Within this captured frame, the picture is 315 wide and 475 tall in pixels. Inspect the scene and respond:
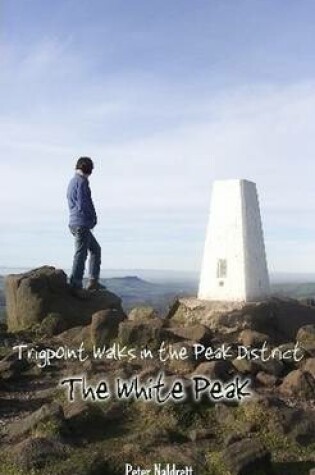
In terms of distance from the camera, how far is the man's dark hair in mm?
15266

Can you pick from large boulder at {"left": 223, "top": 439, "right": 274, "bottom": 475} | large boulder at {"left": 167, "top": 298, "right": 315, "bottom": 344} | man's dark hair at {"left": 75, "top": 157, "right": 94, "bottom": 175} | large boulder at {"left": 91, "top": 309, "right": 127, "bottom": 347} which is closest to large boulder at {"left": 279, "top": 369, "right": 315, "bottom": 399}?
large boulder at {"left": 223, "top": 439, "right": 274, "bottom": 475}

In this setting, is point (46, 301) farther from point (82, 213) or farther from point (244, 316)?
point (244, 316)

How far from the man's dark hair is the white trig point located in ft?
13.7

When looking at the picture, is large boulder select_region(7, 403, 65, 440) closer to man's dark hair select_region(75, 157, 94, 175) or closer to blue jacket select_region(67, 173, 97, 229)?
blue jacket select_region(67, 173, 97, 229)

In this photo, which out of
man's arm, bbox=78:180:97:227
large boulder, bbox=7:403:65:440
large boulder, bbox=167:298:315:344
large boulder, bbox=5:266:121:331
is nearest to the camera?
large boulder, bbox=7:403:65:440

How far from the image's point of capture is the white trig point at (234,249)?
1764cm

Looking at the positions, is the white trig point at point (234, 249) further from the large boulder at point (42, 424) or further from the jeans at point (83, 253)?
the large boulder at point (42, 424)

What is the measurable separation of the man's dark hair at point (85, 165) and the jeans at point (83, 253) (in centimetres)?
128

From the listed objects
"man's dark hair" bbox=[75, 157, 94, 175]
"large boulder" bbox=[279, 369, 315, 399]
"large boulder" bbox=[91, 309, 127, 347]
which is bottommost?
"large boulder" bbox=[279, 369, 315, 399]

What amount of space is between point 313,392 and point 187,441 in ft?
8.44

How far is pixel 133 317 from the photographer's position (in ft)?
54.0

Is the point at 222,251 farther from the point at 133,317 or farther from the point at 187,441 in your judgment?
the point at 187,441

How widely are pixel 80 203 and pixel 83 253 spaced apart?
1.17 m

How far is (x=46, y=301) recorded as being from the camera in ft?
54.0
